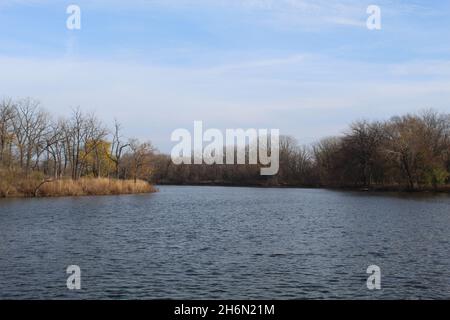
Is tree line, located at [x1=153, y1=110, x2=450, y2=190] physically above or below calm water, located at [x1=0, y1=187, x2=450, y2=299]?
above

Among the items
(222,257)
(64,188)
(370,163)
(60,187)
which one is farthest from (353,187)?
(222,257)

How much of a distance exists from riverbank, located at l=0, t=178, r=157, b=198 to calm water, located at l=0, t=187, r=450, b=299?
1711 cm

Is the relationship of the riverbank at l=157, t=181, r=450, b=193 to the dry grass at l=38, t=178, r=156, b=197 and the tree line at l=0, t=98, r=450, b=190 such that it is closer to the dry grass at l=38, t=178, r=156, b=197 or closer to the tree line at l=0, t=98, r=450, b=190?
the tree line at l=0, t=98, r=450, b=190

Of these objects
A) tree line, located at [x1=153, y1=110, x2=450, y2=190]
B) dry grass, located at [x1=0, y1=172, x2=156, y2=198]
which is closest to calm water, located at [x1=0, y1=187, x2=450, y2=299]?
dry grass, located at [x1=0, y1=172, x2=156, y2=198]

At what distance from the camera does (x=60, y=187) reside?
48719 mm

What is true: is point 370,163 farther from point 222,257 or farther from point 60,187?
point 222,257

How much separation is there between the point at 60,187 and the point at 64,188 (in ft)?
1.70

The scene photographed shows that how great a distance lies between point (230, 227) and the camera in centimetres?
2562

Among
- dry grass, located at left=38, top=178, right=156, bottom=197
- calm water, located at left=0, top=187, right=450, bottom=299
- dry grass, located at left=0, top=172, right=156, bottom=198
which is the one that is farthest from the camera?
dry grass, located at left=38, top=178, right=156, bottom=197

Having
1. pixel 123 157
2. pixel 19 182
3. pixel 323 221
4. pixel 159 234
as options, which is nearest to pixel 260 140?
pixel 123 157

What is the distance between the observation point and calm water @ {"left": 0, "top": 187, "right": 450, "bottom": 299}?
13164 millimetres

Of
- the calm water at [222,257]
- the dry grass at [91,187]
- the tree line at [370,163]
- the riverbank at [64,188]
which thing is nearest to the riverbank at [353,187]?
the tree line at [370,163]
